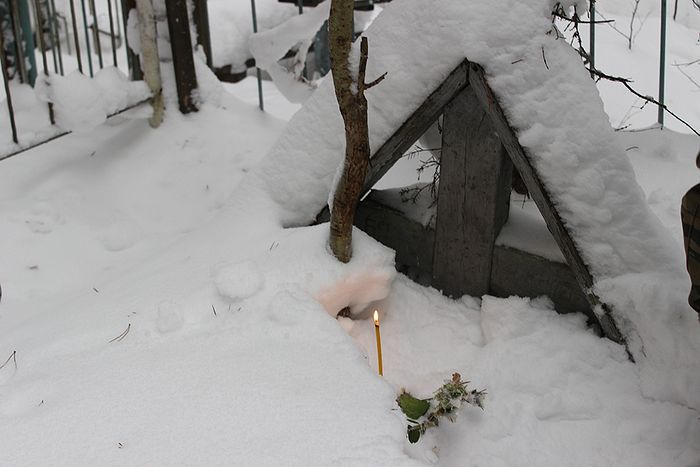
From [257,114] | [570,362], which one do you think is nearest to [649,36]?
[257,114]

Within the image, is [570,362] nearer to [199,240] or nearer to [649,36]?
[199,240]

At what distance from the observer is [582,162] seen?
7.52 feet

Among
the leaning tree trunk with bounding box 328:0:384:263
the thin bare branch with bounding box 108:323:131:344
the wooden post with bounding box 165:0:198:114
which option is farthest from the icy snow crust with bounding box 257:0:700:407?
the wooden post with bounding box 165:0:198:114

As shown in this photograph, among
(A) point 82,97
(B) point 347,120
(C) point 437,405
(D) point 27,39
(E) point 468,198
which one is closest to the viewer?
(C) point 437,405

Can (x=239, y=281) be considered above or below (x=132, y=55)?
below

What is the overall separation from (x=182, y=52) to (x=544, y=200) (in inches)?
90.7

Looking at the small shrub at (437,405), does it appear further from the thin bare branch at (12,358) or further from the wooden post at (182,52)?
the wooden post at (182,52)

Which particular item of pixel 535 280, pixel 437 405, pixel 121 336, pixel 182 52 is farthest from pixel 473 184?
pixel 182 52

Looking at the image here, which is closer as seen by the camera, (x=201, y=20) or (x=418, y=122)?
(x=418, y=122)

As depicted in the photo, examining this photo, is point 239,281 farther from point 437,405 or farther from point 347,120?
point 437,405

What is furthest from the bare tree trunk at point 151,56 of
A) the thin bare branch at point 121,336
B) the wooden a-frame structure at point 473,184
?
the thin bare branch at point 121,336

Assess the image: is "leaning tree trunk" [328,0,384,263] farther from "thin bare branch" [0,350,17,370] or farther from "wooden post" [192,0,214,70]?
"wooden post" [192,0,214,70]

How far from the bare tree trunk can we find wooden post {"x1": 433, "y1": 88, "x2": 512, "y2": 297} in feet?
6.26

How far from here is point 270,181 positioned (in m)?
3.01
